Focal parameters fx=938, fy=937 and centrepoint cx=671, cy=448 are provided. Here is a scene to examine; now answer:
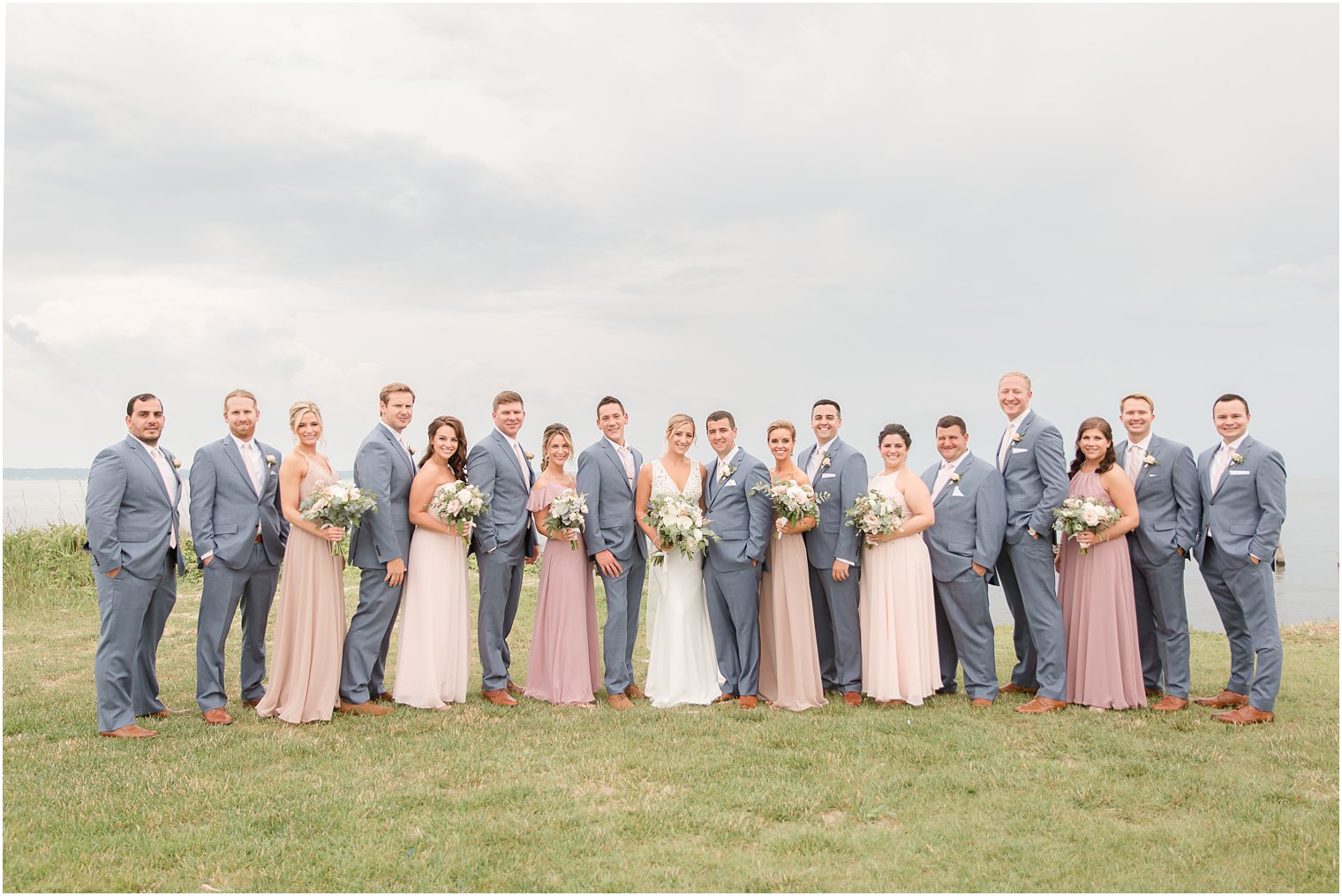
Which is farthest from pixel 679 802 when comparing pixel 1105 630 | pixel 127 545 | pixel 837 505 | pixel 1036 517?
pixel 127 545

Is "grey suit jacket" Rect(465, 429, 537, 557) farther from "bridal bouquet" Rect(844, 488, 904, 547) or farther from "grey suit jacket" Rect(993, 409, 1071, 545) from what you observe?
"grey suit jacket" Rect(993, 409, 1071, 545)

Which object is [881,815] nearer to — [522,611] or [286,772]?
[286,772]

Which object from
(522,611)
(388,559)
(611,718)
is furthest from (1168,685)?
(522,611)

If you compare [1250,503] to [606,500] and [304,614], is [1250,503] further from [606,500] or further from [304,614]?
[304,614]

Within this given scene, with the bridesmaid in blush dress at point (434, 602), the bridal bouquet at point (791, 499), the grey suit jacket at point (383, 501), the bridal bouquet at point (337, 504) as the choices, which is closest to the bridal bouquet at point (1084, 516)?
the bridal bouquet at point (791, 499)

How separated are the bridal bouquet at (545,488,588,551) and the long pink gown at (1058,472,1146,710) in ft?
14.7

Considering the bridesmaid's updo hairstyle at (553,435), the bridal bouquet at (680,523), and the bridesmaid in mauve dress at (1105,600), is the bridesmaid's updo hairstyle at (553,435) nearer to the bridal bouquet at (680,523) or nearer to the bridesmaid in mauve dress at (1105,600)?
the bridal bouquet at (680,523)

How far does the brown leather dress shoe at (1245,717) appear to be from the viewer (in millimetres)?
8078

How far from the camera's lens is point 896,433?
888 cm

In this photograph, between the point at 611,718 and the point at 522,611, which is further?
the point at 522,611

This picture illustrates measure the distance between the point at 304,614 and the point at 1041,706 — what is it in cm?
661

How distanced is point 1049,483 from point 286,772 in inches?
265

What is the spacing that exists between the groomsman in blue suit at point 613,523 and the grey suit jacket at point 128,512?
3.62 m

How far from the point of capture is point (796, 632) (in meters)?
8.68
